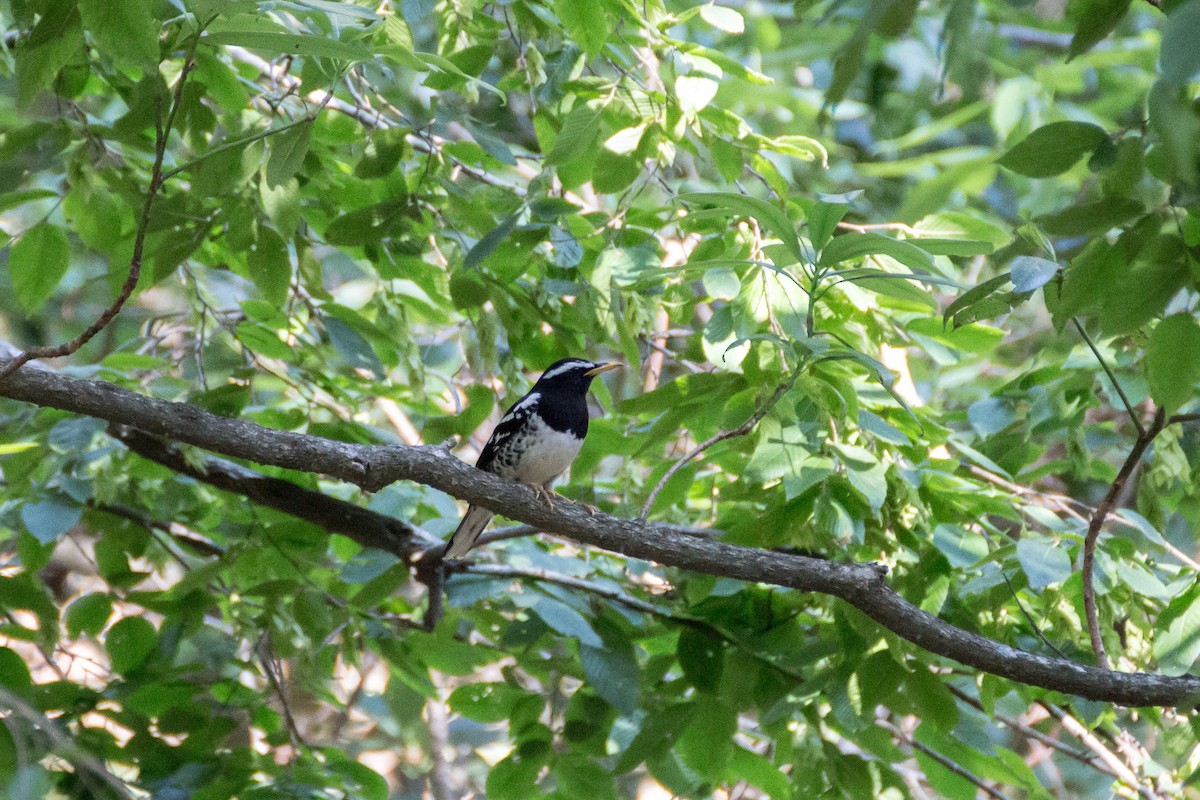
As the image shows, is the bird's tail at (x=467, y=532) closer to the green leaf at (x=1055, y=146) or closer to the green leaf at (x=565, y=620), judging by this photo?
the green leaf at (x=565, y=620)

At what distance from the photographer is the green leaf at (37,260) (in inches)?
146

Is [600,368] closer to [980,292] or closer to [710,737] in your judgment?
[710,737]

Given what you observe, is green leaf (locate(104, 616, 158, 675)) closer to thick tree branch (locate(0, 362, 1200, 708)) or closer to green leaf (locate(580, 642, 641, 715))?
thick tree branch (locate(0, 362, 1200, 708))

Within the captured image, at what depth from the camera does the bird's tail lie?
3920 mm

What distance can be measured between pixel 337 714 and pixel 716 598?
12.1 feet

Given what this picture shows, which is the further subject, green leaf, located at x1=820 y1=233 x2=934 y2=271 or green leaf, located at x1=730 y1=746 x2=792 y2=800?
green leaf, located at x1=730 y1=746 x2=792 y2=800

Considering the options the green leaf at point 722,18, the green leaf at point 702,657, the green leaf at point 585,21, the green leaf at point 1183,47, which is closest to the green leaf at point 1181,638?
the green leaf at point 702,657

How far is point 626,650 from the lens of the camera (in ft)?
12.4

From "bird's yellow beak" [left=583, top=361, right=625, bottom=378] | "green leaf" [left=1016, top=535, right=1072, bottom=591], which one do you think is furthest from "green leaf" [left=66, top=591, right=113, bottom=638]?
"green leaf" [left=1016, top=535, right=1072, bottom=591]

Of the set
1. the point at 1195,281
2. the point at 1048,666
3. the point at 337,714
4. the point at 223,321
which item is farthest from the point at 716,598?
the point at 337,714

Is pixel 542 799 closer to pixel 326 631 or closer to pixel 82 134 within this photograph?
pixel 326 631

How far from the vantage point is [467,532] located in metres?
4.01

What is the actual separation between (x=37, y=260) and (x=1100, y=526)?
341 cm

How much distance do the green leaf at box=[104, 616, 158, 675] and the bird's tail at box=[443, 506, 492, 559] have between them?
118cm
